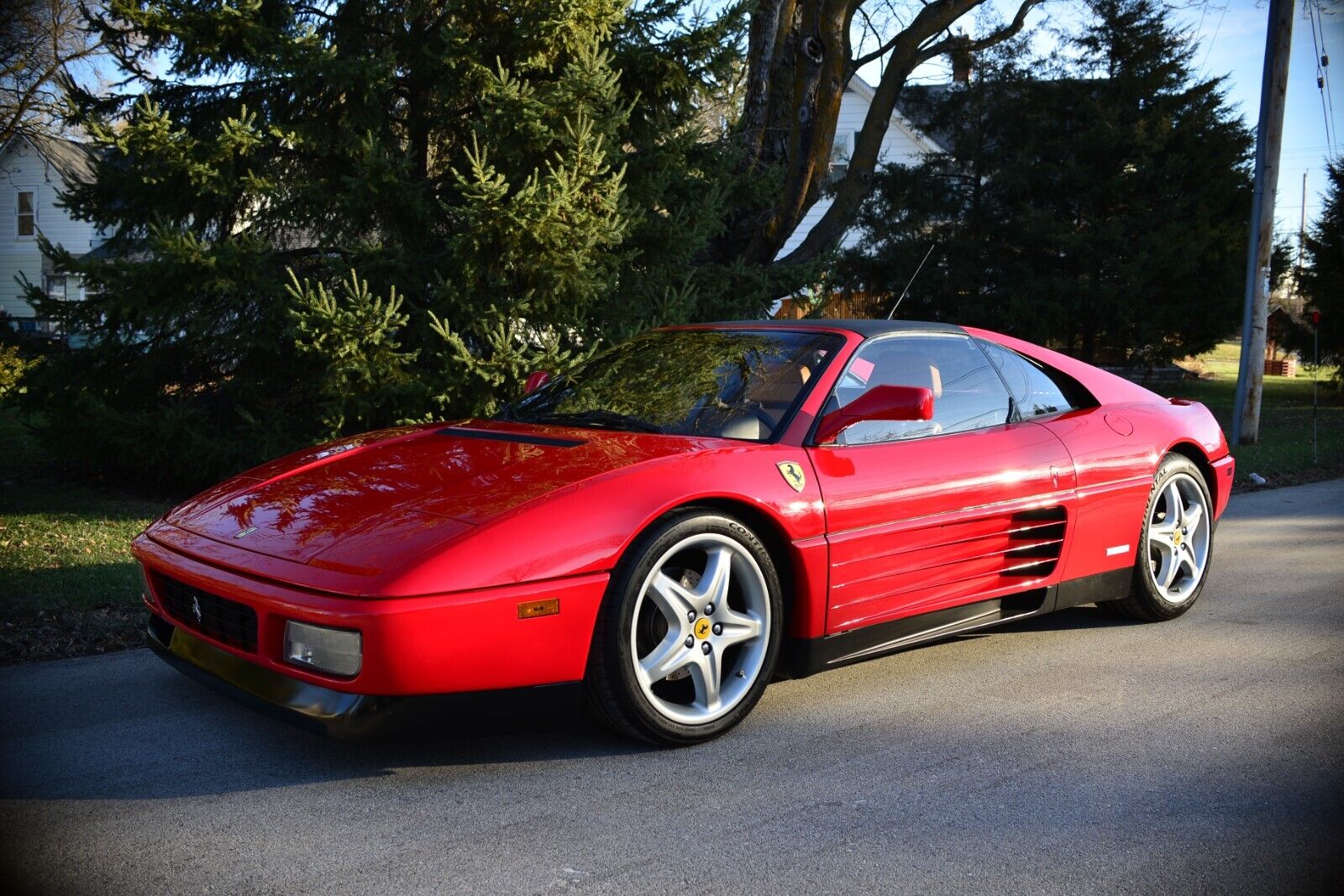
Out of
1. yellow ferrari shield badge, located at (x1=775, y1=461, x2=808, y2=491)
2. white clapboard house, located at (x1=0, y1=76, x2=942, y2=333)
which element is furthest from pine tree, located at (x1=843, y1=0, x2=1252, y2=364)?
yellow ferrari shield badge, located at (x1=775, y1=461, x2=808, y2=491)

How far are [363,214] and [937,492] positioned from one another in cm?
586

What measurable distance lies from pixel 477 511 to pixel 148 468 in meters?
6.35

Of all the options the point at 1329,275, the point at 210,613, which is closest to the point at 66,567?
the point at 210,613

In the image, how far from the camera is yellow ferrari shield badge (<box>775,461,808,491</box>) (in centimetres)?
380

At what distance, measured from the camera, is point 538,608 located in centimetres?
319

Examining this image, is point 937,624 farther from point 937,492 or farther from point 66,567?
point 66,567

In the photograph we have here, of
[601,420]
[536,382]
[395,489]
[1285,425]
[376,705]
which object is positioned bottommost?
[1285,425]

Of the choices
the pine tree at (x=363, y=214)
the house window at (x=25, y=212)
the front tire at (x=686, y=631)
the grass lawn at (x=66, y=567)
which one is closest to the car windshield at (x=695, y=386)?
the front tire at (x=686, y=631)

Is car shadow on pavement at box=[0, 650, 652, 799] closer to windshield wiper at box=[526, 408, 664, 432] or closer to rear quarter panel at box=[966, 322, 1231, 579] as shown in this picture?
windshield wiper at box=[526, 408, 664, 432]

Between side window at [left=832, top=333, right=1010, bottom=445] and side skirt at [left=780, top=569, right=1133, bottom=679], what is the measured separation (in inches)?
26.9

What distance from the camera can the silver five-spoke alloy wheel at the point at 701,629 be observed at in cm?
349

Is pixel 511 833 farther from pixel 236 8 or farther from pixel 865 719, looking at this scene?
pixel 236 8

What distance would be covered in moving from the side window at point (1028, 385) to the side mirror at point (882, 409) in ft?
3.44

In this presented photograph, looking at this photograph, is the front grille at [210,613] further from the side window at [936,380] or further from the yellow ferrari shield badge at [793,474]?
the side window at [936,380]
